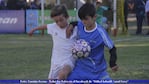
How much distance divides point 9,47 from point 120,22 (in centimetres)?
902

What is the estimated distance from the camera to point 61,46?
22.2ft

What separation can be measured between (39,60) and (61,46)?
7.55m

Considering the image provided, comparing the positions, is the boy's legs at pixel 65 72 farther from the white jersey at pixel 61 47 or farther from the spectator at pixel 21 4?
the spectator at pixel 21 4

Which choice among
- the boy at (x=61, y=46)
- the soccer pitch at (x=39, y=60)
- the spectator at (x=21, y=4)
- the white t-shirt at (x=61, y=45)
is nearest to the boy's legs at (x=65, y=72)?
the boy at (x=61, y=46)

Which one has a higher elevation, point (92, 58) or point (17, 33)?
point (92, 58)

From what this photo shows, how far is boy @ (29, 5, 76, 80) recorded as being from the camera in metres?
6.60

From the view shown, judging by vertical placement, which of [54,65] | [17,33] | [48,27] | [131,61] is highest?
[48,27]

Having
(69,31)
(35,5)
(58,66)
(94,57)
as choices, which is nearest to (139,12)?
(35,5)

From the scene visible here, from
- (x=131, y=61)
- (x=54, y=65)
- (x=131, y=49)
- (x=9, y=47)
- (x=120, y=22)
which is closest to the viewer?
(x=54, y=65)

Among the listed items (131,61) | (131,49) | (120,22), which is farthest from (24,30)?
(131,61)

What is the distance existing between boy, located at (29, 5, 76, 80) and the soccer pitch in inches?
166

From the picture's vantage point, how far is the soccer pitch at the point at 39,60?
1143 centimetres

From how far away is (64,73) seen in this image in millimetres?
6535

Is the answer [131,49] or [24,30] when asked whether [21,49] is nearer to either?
[131,49]
